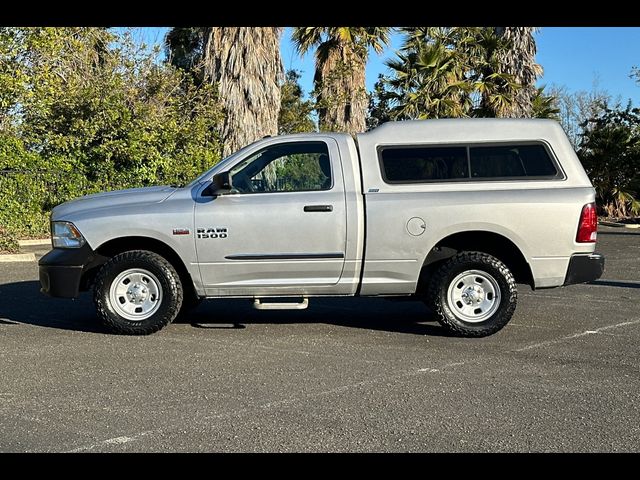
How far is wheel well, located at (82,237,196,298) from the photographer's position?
26.5ft

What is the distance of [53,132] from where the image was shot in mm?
18844

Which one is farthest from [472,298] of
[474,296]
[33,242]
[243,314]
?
[33,242]

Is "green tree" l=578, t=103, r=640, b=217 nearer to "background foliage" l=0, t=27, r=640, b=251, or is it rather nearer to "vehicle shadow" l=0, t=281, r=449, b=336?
"background foliage" l=0, t=27, r=640, b=251

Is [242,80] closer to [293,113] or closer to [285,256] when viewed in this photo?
[293,113]

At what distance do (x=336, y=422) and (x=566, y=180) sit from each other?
4110mm

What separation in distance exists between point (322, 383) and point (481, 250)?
2.91 meters

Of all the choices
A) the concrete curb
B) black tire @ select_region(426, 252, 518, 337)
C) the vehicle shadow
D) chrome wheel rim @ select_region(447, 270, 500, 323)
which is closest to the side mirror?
the vehicle shadow

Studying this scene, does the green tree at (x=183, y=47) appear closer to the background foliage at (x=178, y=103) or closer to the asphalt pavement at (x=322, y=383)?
the background foliage at (x=178, y=103)

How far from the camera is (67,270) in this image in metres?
7.96

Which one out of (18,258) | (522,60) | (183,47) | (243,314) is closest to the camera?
(243,314)

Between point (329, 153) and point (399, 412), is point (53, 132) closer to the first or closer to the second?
point (329, 153)

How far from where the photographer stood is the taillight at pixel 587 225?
786 centimetres

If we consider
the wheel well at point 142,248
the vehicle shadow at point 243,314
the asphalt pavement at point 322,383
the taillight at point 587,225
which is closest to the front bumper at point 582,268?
the taillight at point 587,225

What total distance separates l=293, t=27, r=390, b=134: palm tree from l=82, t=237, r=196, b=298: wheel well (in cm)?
1870
